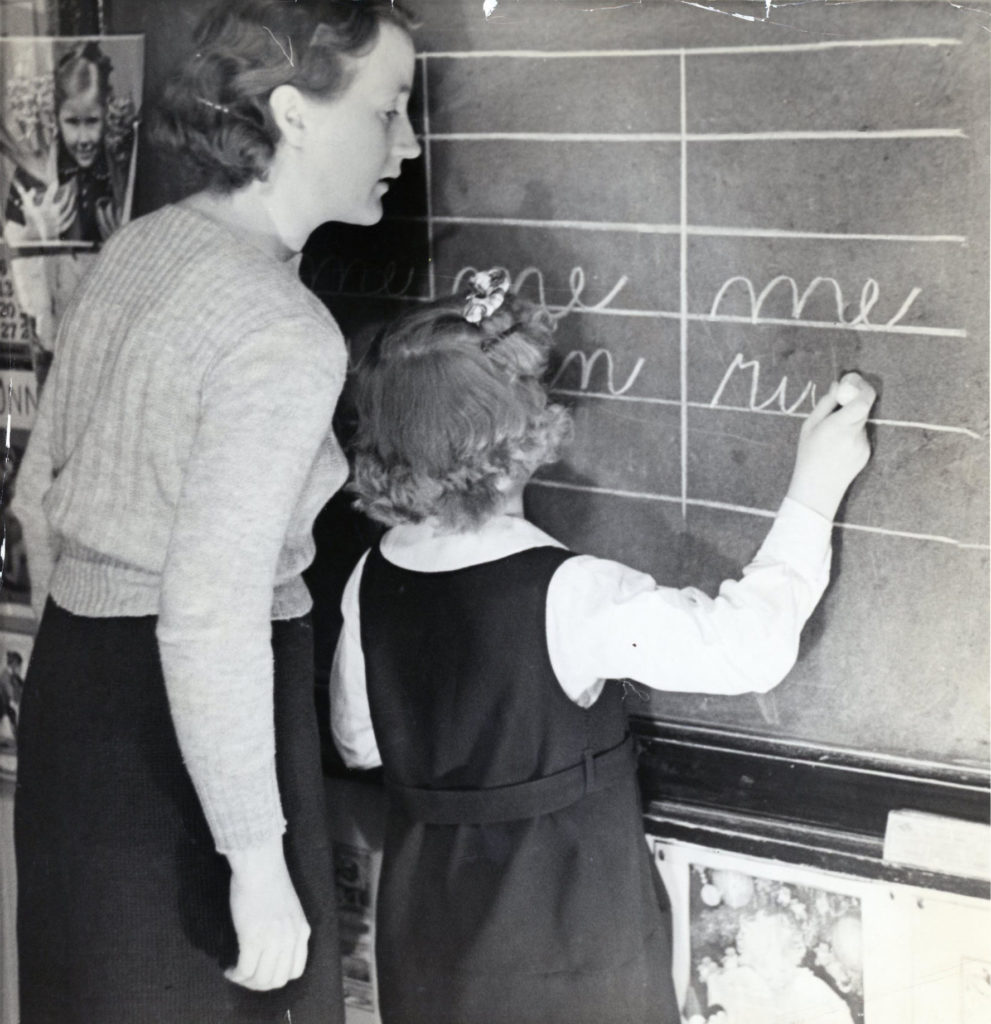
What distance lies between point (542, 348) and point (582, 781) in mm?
390

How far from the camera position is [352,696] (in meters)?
1.21

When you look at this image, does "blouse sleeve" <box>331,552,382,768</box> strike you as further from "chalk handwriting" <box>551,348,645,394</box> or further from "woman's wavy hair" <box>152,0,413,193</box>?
"woman's wavy hair" <box>152,0,413,193</box>

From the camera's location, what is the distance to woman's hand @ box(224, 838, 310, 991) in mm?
991

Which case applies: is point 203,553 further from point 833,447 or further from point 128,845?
point 833,447

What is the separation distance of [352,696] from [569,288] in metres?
0.46

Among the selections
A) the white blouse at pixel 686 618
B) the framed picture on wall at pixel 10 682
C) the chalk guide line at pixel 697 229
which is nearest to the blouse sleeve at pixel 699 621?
the white blouse at pixel 686 618

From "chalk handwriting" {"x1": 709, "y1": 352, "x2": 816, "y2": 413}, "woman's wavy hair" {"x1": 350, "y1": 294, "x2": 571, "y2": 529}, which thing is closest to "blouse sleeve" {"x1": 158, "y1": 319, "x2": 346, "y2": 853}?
"woman's wavy hair" {"x1": 350, "y1": 294, "x2": 571, "y2": 529}

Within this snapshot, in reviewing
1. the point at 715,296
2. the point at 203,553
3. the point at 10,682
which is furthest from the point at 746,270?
the point at 10,682

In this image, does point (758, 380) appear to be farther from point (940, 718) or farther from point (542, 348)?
point (940, 718)

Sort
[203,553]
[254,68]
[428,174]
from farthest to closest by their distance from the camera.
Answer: [428,174] < [254,68] < [203,553]

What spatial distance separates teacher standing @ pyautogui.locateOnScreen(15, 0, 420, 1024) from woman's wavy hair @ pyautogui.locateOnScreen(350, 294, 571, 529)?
7cm

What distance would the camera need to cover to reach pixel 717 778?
114 centimetres

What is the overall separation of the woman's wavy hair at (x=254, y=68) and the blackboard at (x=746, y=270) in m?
0.09

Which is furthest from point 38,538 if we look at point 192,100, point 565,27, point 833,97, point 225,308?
point 833,97
